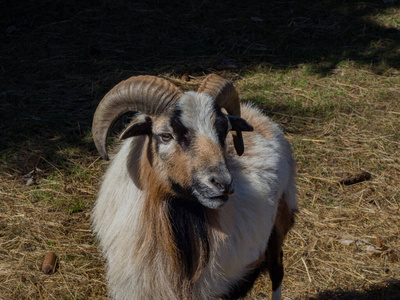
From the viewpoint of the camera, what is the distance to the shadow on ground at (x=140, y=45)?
A: 621cm

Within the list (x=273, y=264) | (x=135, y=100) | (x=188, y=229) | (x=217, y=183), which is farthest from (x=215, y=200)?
(x=273, y=264)

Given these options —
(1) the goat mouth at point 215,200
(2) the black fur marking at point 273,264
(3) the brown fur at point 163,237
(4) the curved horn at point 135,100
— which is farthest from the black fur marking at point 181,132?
(2) the black fur marking at point 273,264

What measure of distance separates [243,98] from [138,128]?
365 centimetres

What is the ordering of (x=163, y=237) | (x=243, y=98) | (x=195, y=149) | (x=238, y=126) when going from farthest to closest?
(x=243, y=98)
(x=238, y=126)
(x=163, y=237)
(x=195, y=149)

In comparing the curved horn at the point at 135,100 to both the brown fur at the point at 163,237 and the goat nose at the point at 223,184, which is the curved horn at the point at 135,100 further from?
the goat nose at the point at 223,184

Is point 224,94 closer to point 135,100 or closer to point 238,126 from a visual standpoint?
point 238,126

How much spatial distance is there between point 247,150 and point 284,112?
2907 mm

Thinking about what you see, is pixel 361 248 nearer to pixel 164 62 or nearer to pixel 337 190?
pixel 337 190

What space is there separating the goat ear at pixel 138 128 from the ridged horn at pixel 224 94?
42 cm

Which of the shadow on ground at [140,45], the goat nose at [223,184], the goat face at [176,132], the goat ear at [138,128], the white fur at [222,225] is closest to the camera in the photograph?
the goat nose at [223,184]

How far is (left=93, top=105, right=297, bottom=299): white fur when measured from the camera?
10.6ft

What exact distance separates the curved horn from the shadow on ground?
2.51 metres

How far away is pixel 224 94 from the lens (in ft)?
11.0

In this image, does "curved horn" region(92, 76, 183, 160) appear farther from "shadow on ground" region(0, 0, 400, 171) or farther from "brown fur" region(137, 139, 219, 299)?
"shadow on ground" region(0, 0, 400, 171)
